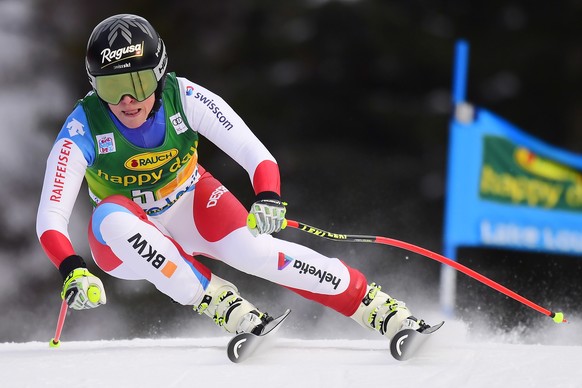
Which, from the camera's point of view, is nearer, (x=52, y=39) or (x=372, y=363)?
(x=372, y=363)

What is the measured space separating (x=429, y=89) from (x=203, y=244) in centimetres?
668

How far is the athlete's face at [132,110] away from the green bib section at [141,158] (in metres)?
0.05

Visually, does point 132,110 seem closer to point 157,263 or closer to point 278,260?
point 157,263

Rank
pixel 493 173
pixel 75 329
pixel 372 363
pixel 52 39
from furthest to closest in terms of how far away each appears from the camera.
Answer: pixel 52 39 → pixel 75 329 → pixel 493 173 → pixel 372 363

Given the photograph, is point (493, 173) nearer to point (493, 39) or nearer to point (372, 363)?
point (372, 363)

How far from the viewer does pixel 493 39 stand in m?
9.86

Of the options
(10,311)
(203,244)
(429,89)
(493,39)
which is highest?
(493,39)

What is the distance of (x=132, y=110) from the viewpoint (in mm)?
3191

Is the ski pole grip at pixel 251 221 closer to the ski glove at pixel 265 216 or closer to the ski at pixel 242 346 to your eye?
the ski glove at pixel 265 216

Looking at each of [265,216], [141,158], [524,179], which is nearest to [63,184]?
[141,158]

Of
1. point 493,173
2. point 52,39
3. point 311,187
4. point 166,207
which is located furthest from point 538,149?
point 52,39

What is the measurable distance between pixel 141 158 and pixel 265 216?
55cm

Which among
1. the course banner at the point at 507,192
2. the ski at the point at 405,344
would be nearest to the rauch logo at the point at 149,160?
the ski at the point at 405,344

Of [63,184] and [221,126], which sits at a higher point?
[221,126]
